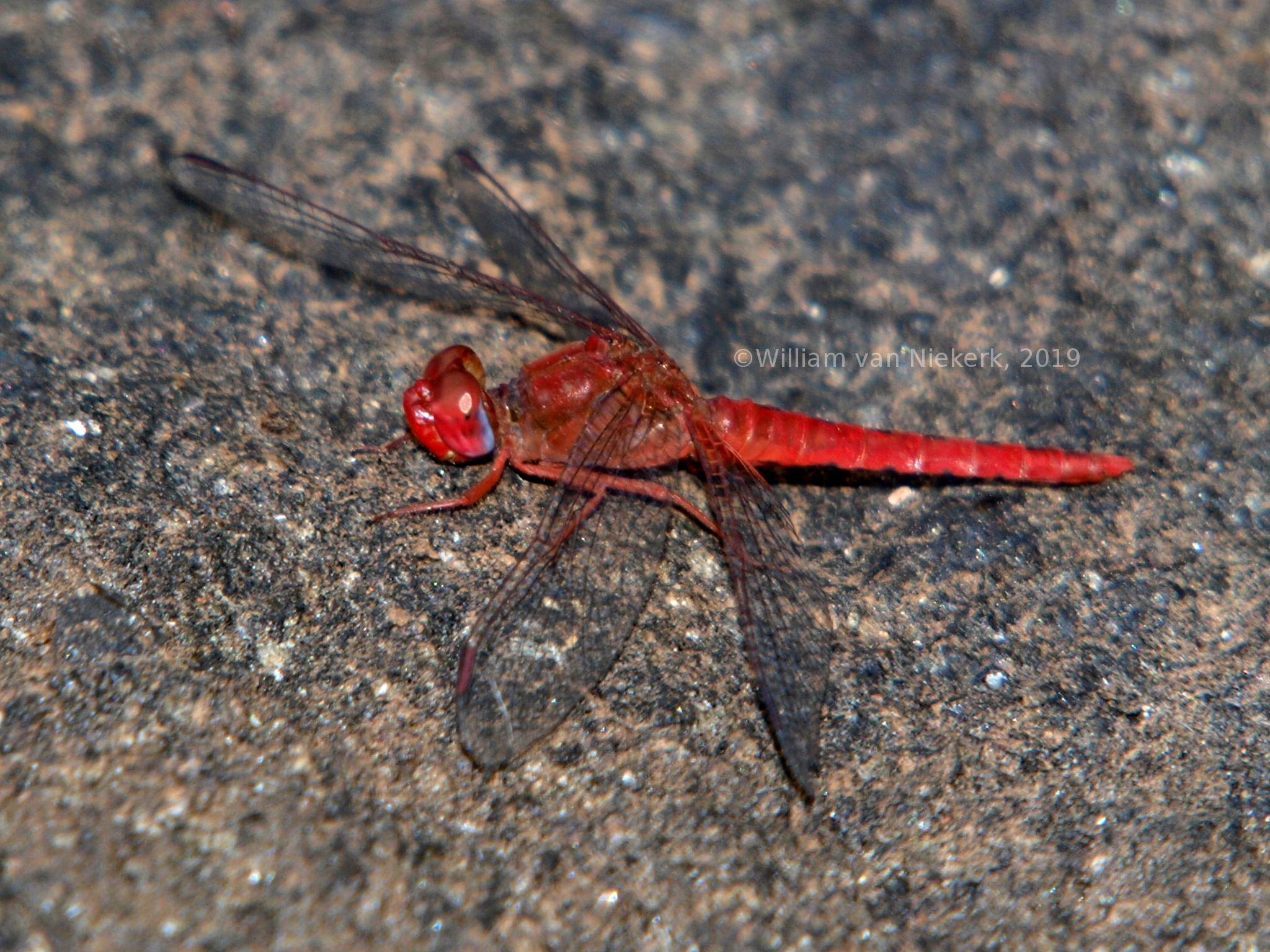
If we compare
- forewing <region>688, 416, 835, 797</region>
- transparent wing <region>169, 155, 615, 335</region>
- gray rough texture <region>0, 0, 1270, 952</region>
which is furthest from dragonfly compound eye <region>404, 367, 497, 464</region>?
forewing <region>688, 416, 835, 797</region>

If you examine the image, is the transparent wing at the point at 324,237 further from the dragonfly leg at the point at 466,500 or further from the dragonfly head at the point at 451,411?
the dragonfly leg at the point at 466,500

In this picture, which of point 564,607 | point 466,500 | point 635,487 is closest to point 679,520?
point 635,487

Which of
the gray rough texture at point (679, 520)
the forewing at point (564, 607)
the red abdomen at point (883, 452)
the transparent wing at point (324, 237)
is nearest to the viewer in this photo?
the gray rough texture at point (679, 520)

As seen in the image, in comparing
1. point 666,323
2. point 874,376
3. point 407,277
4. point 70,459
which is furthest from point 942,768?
point 70,459

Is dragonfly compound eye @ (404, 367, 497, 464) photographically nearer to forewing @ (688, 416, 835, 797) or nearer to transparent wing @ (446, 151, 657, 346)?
transparent wing @ (446, 151, 657, 346)

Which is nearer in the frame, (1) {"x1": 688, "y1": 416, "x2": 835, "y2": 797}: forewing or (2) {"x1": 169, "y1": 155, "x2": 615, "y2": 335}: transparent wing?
(1) {"x1": 688, "y1": 416, "x2": 835, "y2": 797}: forewing

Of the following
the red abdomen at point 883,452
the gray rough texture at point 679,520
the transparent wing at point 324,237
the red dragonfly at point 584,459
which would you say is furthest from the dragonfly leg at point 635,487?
the transparent wing at point 324,237

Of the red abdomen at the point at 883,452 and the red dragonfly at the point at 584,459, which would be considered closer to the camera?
the red dragonfly at the point at 584,459

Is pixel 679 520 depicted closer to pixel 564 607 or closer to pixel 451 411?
pixel 564 607
